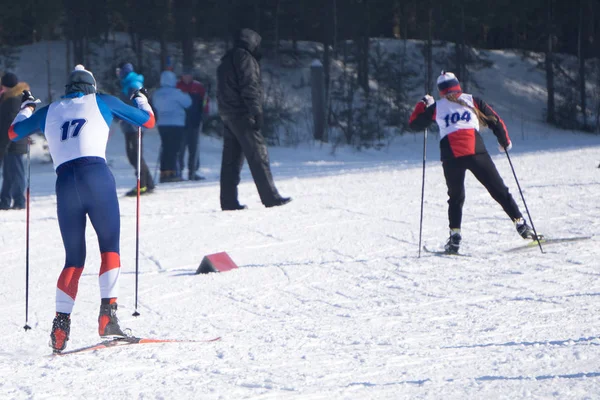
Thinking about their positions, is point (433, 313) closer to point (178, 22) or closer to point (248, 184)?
point (248, 184)

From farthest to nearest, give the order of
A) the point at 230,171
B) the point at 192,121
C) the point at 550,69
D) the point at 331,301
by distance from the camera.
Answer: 1. the point at 550,69
2. the point at 192,121
3. the point at 230,171
4. the point at 331,301

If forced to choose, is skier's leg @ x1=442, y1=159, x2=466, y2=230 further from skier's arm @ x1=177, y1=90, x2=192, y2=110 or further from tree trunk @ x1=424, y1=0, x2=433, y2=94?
tree trunk @ x1=424, y1=0, x2=433, y2=94

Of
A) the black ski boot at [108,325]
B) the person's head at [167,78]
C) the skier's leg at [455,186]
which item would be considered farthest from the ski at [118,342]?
the person's head at [167,78]

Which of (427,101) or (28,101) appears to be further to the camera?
(427,101)

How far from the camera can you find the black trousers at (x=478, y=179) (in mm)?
7906

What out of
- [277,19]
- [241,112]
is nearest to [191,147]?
[241,112]

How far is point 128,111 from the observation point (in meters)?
5.50

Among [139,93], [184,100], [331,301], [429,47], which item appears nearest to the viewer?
[139,93]

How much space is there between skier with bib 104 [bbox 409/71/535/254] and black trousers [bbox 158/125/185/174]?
264 inches

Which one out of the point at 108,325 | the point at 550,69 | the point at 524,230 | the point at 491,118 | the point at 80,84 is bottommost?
the point at 108,325

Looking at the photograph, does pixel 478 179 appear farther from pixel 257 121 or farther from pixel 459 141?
pixel 257 121

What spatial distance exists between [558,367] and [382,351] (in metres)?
0.94

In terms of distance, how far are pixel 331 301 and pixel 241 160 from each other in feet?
15.0

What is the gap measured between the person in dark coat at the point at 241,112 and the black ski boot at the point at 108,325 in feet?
17.9
